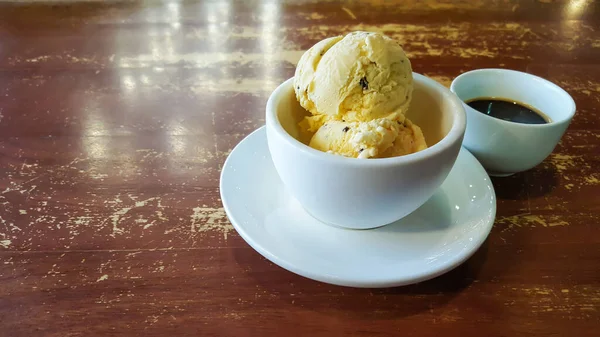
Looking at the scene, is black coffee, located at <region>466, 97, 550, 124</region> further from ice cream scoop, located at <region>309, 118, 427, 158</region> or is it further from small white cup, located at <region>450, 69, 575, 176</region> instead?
ice cream scoop, located at <region>309, 118, 427, 158</region>

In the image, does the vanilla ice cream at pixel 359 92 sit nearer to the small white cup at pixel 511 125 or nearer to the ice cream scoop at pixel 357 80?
the ice cream scoop at pixel 357 80

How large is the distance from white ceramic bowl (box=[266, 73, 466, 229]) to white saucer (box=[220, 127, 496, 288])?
3cm

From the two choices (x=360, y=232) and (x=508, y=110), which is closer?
(x=360, y=232)

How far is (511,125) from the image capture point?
70 centimetres

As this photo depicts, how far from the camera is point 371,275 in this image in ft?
1.76

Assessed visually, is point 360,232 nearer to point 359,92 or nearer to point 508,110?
point 359,92

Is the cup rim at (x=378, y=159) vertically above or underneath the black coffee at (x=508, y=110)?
above

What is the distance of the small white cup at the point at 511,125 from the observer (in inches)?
27.4

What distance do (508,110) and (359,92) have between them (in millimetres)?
328

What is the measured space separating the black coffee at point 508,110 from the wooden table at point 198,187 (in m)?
0.08

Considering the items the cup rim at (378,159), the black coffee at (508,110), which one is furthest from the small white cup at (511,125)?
the cup rim at (378,159)

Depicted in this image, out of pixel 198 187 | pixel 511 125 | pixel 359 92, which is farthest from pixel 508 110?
pixel 198 187

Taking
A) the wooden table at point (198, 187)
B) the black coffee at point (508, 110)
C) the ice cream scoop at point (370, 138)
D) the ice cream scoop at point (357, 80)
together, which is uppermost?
the ice cream scoop at point (357, 80)

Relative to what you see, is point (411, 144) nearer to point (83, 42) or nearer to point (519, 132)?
point (519, 132)
